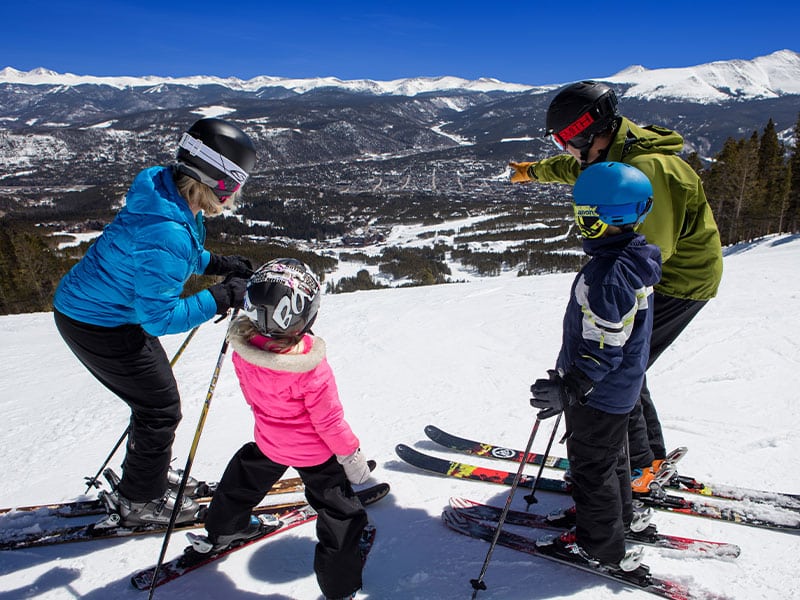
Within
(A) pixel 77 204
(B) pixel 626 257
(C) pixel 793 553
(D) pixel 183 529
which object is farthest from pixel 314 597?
(A) pixel 77 204

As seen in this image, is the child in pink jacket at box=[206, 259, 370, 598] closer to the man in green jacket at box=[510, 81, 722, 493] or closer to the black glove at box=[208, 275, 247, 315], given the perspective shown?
the black glove at box=[208, 275, 247, 315]

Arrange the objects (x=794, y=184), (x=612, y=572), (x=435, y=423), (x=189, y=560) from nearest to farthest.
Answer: (x=612, y=572) < (x=189, y=560) < (x=435, y=423) < (x=794, y=184)

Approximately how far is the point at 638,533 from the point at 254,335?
2.27m

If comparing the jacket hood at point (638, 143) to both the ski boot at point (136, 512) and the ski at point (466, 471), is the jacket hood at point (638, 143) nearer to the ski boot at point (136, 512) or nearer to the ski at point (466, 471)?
the ski at point (466, 471)

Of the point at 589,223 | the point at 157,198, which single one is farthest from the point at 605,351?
the point at 157,198

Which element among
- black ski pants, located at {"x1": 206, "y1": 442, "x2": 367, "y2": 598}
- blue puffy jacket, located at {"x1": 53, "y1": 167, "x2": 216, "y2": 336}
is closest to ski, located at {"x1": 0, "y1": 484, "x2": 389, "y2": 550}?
black ski pants, located at {"x1": 206, "y1": 442, "x2": 367, "y2": 598}

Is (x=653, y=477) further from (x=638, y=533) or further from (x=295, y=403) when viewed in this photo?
(x=295, y=403)

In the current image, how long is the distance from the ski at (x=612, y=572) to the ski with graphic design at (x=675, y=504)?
1.73ft

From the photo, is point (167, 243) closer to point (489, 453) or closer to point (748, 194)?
point (489, 453)

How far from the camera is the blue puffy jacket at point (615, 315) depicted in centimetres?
190

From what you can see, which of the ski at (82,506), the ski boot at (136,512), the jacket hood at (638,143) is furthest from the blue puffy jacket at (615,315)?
the ski boot at (136,512)

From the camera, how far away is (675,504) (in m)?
2.72

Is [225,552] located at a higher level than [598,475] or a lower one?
lower

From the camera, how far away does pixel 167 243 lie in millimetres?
2199
